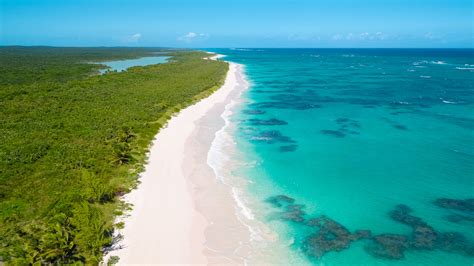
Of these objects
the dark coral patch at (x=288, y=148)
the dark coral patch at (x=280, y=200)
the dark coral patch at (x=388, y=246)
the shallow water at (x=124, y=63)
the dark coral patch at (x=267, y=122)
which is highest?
the shallow water at (x=124, y=63)

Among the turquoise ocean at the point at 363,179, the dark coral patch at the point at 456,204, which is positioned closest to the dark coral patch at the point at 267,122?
the turquoise ocean at the point at 363,179

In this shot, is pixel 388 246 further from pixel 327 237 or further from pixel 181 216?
pixel 181 216

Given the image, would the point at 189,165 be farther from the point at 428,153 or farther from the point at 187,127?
the point at 428,153

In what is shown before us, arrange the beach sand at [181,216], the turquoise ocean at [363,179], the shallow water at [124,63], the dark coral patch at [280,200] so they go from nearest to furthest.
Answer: the beach sand at [181,216]
the turquoise ocean at [363,179]
the dark coral patch at [280,200]
the shallow water at [124,63]

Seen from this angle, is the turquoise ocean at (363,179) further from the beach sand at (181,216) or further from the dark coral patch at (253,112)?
the beach sand at (181,216)

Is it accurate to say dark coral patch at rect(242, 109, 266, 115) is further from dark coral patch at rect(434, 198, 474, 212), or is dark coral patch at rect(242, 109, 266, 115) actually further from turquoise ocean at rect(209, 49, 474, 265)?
dark coral patch at rect(434, 198, 474, 212)

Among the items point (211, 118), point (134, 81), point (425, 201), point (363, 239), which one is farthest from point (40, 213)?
point (134, 81)
